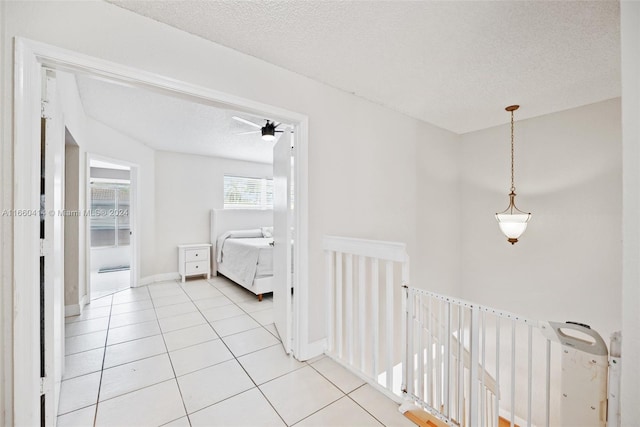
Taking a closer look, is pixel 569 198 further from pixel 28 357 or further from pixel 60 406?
pixel 60 406

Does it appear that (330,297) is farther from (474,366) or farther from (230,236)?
(230,236)

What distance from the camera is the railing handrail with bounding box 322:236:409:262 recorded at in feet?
5.58

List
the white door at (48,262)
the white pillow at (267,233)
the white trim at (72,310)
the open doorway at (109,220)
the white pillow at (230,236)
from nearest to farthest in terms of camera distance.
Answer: the white door at (48,262)
the white trim at (72,310)
the white pillow at (230,236)
the white pillow at (267,233)
the open doorway at (109,220)

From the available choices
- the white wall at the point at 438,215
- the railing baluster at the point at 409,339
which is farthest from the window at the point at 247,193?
the railing baluster at the point at 409,339

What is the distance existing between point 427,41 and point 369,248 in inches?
59.8

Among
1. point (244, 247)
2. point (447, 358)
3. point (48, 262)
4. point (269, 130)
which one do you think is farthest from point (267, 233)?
point (447, 358)

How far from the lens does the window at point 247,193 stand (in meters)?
5.52

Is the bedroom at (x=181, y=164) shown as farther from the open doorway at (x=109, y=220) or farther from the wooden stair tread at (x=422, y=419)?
the wooden stair tread at (x=422, y=419)

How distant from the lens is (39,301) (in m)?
1.29

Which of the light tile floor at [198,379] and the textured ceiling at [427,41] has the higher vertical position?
the textured ceiling at [427,41]

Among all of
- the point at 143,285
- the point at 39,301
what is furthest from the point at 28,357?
the point at 143,285

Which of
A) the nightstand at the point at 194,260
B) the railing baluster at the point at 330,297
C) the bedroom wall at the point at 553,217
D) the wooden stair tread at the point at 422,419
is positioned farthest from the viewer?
the nightstand at the point at 194,260

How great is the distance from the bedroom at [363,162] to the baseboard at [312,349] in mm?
78

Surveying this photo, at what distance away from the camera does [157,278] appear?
4.55m
